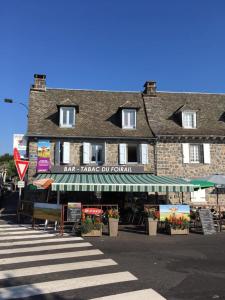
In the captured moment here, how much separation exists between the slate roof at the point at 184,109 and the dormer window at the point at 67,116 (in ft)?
16.3

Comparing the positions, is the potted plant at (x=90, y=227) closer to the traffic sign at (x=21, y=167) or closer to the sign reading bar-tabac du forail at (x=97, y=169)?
the traffic sign at (x=21, y=167)

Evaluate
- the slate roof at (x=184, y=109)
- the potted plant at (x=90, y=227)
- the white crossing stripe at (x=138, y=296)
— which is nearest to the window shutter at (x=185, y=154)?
the slate roof at (x=184, y=109)

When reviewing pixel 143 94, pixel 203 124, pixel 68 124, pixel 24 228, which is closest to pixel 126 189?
pixel 24 228

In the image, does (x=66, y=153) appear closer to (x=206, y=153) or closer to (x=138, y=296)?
(x=206, y=153)

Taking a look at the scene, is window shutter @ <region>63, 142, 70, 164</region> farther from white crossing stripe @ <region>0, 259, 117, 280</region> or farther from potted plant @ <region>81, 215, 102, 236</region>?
white crossing stripe @ <region>0, 259, 117, 280</region>

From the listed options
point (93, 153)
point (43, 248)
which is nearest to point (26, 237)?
point (43, 248)

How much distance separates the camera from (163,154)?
2252cm

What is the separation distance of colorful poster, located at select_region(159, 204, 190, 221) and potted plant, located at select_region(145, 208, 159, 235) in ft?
0.98

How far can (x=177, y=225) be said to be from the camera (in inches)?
583

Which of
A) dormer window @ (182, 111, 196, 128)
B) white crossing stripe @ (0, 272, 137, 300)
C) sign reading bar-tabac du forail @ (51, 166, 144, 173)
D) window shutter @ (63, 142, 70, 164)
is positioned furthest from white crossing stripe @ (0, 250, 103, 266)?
dormer window @ (182, 111, 196, 128)

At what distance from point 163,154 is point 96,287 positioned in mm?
16192

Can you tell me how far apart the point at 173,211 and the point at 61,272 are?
8.30 metres

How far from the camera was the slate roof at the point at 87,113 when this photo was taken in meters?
22.1

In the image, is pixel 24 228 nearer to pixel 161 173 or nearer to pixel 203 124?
pixel 161 173
